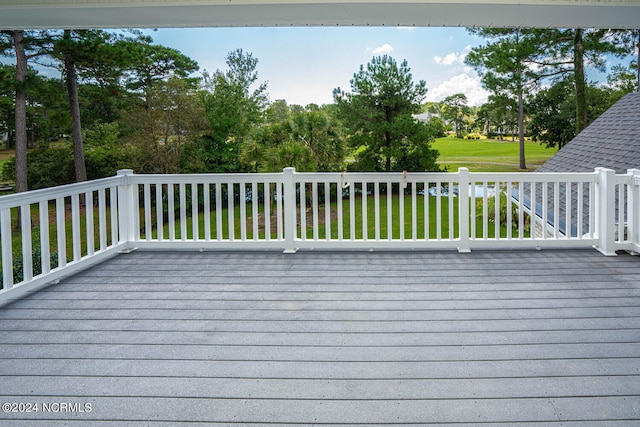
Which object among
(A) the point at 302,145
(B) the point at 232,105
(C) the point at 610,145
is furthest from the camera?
(B) the point at 232,105

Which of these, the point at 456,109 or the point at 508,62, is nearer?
the point at 508,62

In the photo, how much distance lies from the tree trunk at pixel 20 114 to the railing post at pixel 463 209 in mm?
9151

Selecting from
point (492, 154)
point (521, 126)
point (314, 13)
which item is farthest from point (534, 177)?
point (521, 126)

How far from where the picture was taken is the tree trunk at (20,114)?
9930 millimetres

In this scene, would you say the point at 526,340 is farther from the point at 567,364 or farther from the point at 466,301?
the point at 466,301

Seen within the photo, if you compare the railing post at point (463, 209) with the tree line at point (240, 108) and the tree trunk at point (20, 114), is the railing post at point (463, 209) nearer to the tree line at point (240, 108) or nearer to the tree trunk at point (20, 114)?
the tree line at point (240, 108)

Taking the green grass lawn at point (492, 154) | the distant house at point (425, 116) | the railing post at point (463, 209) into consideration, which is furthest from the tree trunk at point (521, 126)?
the railing post at point (463, 209)

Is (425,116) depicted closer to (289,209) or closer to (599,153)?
(599,153)

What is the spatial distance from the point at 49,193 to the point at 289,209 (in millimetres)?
1894

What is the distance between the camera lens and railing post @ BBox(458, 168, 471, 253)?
4297 mm

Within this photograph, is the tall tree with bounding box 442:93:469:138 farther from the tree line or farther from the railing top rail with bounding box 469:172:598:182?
the railing top rail with bounding box 469:172:598:182

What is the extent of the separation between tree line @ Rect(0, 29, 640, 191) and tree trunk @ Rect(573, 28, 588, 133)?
34 mm

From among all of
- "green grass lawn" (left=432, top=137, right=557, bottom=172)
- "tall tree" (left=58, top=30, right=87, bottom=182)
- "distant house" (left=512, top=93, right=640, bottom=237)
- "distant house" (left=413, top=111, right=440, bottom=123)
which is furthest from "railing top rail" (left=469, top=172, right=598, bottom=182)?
"distant house" (left=413, top=111, right=440, bottom=123)

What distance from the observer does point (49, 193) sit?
11.3 ft
